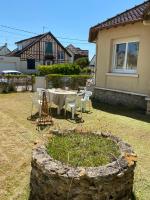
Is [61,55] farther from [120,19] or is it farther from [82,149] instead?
[82,149]

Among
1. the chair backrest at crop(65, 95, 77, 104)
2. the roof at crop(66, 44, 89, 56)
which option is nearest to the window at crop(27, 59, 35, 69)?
the roof at crop(66, 44, 89, 56)

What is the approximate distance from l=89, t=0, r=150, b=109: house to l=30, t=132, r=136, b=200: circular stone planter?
724cm

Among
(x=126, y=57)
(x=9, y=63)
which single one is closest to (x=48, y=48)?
(x=9, y=63)

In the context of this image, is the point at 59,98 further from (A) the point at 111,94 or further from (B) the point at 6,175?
(B) the point at 6,175

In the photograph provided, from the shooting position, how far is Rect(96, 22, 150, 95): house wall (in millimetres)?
11273

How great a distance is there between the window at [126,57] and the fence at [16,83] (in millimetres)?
8559


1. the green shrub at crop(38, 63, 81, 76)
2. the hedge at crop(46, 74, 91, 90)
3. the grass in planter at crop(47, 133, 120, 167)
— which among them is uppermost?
the green shrub at crop(38, 63, 81, 76)

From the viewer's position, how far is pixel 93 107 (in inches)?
501

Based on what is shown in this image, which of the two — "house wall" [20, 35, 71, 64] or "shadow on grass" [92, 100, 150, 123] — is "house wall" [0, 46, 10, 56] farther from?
"shadow on grass" [92, 100, 150, 123]

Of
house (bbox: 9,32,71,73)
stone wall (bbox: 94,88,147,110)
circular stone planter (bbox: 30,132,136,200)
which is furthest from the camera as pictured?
house (bbox: 9,32,71,73)

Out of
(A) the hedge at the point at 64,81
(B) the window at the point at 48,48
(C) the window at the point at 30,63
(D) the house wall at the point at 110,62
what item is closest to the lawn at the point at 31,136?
(D) the house wall at the point at 110,62

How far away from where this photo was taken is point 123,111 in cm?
1177

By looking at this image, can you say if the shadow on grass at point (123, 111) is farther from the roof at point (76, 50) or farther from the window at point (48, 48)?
the roof at point (76, 50)

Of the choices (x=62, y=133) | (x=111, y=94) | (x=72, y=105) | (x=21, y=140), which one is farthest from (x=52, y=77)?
(x=62, y=133)
